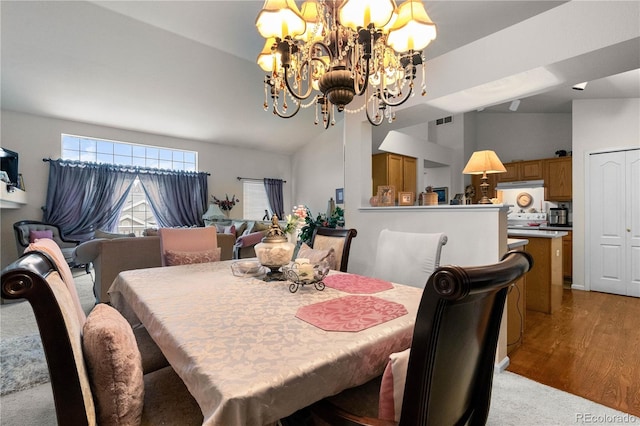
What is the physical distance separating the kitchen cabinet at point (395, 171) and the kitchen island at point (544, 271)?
2.52 m

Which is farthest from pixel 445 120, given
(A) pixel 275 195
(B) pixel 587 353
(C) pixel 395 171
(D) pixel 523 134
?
(B) pixel 587 353

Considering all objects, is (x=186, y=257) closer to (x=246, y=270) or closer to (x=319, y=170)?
(x=246, y=270)

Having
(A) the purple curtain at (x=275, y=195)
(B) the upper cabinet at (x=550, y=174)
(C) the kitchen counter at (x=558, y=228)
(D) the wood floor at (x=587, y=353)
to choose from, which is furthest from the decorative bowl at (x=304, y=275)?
(A) the purple curtain at (x=275, y=195)

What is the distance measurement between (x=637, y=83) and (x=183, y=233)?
5.48 meters

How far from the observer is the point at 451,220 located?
233cm

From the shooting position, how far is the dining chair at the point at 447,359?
604 millimetres

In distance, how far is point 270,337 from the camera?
36.6 inches

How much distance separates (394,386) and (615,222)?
5123 mm

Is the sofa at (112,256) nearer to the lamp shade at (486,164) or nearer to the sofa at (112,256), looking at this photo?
the sofa at (112,256)

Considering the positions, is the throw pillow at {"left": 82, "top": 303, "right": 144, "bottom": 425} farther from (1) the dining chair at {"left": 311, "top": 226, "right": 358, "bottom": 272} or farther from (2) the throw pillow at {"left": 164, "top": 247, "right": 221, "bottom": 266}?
(2) the throw pillow at {"left": 164, "top": 247, "right": 221, "bottom": 266}

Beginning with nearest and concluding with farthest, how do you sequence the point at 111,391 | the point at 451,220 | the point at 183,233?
the point at 111,391 < the point at 451,220 < the point at 183,233

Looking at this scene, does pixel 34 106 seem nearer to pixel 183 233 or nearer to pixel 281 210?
pixel 183 233

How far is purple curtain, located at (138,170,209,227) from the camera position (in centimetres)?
635

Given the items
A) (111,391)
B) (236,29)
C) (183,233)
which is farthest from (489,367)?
(236,29)
